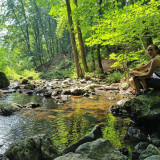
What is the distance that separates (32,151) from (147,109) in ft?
8.92

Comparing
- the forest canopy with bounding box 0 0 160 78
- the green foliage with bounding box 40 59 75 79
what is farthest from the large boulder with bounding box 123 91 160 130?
the green foliage with bounding box 40 59 75 79

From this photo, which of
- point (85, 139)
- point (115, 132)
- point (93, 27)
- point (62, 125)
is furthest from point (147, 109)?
point (93, 27)

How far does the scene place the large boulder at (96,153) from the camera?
7.15ft

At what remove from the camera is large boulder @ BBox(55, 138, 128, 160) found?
2179 millimetres

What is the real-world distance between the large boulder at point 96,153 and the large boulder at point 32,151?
49 cm

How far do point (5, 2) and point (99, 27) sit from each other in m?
32.7

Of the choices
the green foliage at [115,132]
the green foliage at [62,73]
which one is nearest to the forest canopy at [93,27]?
the green foliage at [62,73]

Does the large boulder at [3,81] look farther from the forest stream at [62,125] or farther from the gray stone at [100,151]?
the gray stone at [100,151]

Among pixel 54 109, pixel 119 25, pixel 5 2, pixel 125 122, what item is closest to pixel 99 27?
pixel 119 25

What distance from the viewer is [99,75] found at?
1559 cm

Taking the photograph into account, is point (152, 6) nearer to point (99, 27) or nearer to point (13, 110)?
point (99, 27)

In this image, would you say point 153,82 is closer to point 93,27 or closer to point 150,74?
point 150,74

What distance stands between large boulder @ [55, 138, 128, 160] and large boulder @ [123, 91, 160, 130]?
1.58m

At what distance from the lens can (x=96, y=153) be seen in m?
2.30
